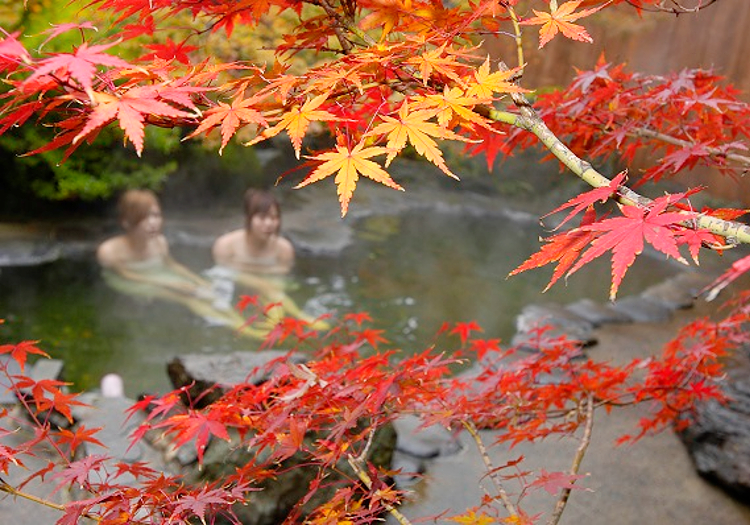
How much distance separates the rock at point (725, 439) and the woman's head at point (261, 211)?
365 cm

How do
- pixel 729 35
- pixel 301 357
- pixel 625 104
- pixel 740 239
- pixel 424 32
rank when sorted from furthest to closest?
pixel 729 35, pixel 301 357, pixel 625 104, pixel 424 32, pixel 740 239

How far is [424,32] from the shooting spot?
4.76ft

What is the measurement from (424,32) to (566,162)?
18.0 inches

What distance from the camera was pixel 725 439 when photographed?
2904 millimetres

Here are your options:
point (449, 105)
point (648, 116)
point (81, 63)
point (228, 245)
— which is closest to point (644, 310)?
point (648, 116)

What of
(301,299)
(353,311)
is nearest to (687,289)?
(353,311)

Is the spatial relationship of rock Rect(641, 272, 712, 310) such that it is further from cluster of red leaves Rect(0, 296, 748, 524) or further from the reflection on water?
cluster of red leaves Rect(0, 296, 748, 524)

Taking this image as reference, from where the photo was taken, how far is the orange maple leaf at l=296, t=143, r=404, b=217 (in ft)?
3.52

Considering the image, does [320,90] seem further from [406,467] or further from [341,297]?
[341,297]

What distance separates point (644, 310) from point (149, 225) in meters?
4.12

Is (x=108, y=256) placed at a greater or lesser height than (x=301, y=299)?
greater

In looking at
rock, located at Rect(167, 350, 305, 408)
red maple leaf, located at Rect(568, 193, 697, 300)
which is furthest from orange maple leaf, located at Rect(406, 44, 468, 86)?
rock, located at Rect(167, 350, 305, 408)

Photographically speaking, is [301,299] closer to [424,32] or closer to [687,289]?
[687,289]

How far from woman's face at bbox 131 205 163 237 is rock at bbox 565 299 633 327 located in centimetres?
349
